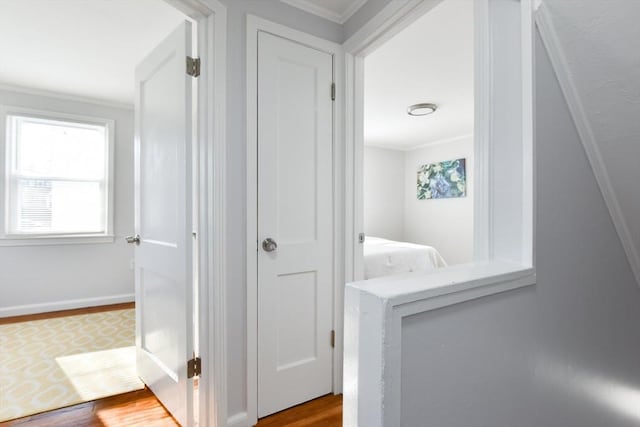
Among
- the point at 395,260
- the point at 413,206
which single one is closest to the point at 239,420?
the point at 395,260

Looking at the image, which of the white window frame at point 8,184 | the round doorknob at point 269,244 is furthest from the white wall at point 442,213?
the white window frame at point 8,184

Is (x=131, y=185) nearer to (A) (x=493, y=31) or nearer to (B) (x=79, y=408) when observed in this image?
(B) (x=79, y=408)

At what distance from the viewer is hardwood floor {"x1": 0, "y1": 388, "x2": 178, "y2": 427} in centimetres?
160

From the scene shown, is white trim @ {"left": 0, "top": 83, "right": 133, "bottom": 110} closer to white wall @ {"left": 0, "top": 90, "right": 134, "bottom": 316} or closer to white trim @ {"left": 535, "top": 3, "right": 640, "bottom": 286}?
white wall @ {"left": 0, "top": 90, "right": 134, "bottom": 316}

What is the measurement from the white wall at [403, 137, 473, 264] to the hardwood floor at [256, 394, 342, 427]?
3.68 metres

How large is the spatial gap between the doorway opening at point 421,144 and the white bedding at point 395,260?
1 centimetres

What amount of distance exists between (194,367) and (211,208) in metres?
0.76

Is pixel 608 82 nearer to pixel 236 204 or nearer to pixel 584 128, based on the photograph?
pixel 584 128

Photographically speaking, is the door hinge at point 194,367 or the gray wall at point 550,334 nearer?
the gray wall at point 550,334

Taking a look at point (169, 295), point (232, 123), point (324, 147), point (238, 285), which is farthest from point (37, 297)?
point (324, 147)

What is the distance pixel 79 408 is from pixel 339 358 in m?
1.46

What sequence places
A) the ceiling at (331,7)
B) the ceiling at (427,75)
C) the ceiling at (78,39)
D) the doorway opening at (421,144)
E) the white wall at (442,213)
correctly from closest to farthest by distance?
the ceiling at (331,7)
the ceiling at (78,39)
the ceiling at (427,75)
the doorway opening at (421,144)
the white wall at (442,213)

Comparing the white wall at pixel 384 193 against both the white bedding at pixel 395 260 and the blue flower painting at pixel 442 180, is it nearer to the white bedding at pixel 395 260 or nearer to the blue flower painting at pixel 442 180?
the blue flower painting at pixel 442 180

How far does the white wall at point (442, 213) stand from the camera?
5031mm
